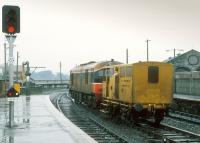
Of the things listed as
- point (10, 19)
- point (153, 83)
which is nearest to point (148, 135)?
point (153, 83)

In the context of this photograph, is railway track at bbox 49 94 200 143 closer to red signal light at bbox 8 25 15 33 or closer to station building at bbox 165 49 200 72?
red signal light at bbox 8 25 15 33

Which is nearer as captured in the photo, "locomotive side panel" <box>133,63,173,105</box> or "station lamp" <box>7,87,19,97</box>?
"station lamp" <box>7,87,19,97</box>

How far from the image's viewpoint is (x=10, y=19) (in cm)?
1541

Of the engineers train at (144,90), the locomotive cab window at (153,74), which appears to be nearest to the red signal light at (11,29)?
the engineers train at (144,90)

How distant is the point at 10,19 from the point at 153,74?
9.31 m

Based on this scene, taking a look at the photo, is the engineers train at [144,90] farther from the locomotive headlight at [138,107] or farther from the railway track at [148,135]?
the railway track at [148,135]

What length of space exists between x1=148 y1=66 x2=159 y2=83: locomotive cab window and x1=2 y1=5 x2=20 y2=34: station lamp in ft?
29.4

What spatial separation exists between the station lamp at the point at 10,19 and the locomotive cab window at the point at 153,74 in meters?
8.97

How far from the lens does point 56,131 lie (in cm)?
1711

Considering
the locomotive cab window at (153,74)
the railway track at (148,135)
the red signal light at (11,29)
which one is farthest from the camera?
the locomotive cab window at (153,74)

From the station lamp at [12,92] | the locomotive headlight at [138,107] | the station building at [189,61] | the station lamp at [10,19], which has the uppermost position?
the station building at [189,61]

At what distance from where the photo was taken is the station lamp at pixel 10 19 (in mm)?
15305

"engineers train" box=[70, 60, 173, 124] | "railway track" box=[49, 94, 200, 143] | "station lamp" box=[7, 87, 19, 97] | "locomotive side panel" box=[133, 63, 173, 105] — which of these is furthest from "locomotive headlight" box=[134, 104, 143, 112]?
"station lamp" box=[7, 87, 19, 97]

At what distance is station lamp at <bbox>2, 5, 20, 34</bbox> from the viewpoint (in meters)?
15.3
